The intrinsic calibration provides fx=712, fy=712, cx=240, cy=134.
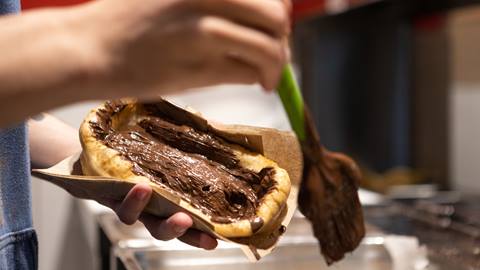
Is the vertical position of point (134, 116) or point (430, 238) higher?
point (134, 116)

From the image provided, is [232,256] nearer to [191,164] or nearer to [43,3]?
[191,164]

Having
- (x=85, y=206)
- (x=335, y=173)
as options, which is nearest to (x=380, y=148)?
(x=85, y=206)

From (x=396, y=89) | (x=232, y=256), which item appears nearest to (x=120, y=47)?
(x=232, y=256)

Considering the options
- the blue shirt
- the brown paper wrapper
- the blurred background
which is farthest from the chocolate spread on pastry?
the blurred background

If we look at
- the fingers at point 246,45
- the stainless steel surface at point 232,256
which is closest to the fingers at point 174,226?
the fingers at point 246,45

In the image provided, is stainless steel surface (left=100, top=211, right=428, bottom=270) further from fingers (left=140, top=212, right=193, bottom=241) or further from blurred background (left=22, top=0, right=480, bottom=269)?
blurred background (left=22, top=0, right=480, bottom=269)

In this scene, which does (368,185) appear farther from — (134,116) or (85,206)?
(134,116)
